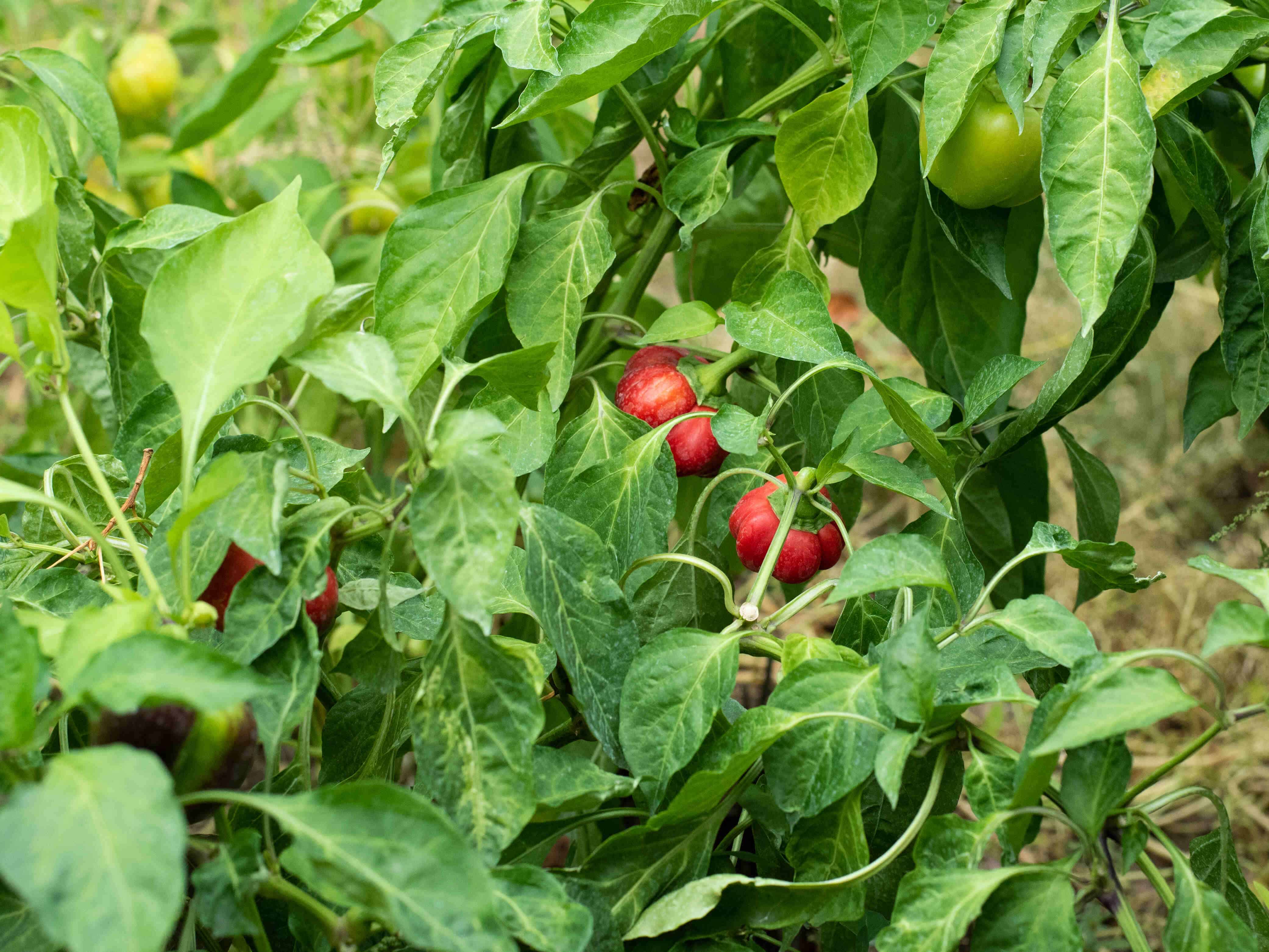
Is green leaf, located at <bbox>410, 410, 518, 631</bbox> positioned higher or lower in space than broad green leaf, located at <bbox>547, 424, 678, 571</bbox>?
higher

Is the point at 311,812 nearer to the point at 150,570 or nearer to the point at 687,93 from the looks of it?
the point at 150,570

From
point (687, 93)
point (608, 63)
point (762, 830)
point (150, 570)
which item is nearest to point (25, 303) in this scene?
point (150, 570)

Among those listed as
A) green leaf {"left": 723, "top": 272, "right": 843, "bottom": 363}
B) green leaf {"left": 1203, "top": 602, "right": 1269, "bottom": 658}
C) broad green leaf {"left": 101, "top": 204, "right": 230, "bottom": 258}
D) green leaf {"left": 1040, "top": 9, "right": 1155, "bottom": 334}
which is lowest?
Answer: green leaf {"left": 1203, "top": 602, "right": 1269, "bottom": 658}

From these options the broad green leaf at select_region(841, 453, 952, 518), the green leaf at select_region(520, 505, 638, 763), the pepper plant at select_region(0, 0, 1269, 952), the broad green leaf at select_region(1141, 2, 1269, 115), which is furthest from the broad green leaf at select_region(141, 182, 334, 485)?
the broad green leaf at select_region(1141, 2, 1269, 115)

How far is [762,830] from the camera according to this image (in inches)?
17.2

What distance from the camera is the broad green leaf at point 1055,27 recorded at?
0.40 m

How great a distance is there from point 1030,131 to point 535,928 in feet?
1.27

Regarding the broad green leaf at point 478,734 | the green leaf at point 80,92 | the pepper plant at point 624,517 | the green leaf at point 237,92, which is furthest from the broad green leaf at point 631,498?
the green leaf at point 237,92

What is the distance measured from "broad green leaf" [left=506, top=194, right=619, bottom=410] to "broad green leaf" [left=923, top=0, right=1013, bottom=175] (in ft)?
0.44

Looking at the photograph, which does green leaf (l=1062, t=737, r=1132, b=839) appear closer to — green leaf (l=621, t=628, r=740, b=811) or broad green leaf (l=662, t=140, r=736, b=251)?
green leaf (l=621, t=628, r=740, b=811)

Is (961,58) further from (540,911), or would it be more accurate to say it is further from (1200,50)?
(540,911)

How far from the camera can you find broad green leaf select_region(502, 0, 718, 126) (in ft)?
1.36

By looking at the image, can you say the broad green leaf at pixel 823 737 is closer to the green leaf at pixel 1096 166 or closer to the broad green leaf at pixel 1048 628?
the broad green leaf at pixel 1048 628

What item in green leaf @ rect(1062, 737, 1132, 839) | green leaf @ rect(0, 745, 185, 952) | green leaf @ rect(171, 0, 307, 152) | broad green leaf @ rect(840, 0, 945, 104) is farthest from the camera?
green leaf @ rect(171, 0, 307, 152)
